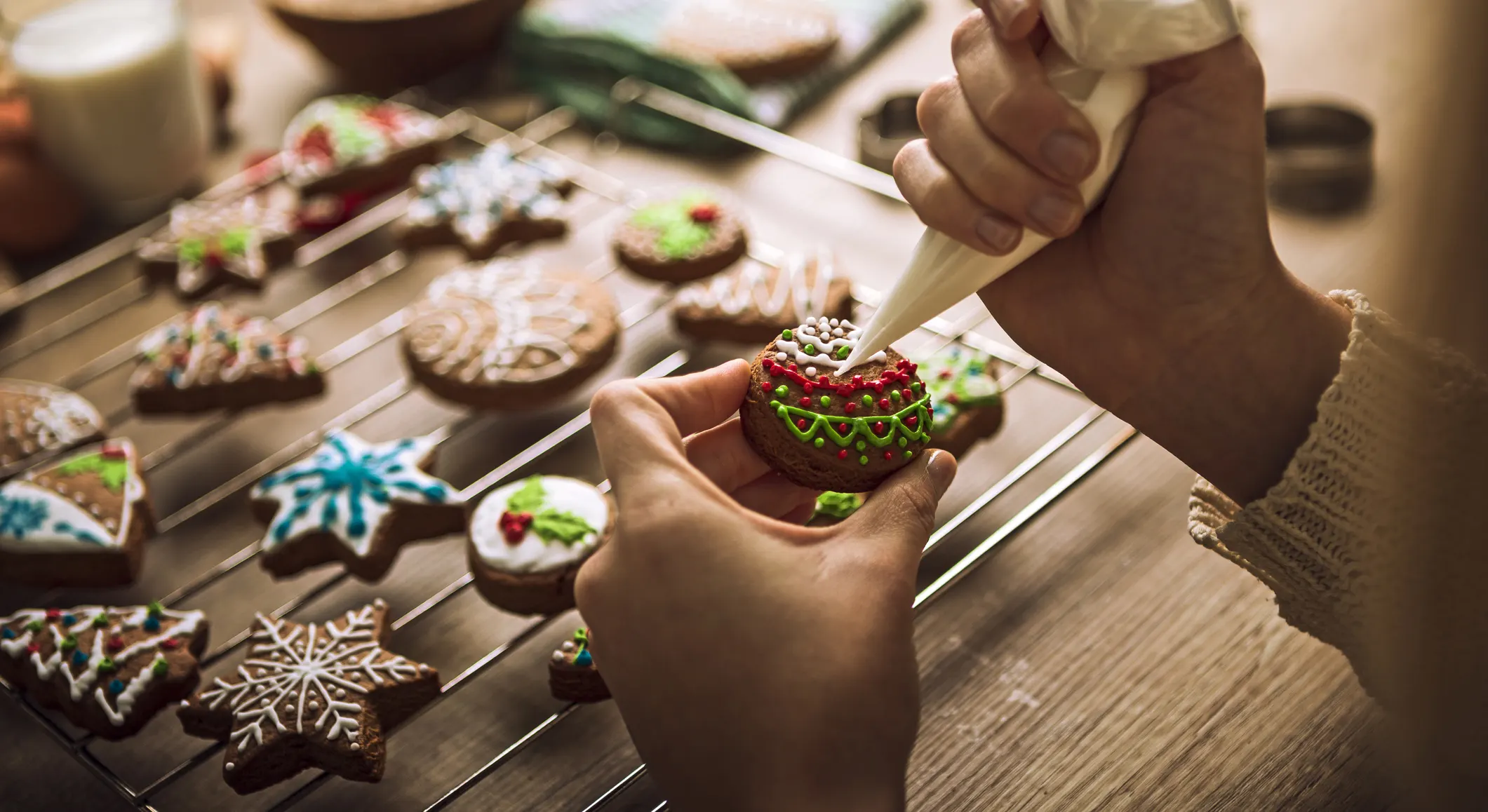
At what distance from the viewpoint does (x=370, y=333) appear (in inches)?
60.6

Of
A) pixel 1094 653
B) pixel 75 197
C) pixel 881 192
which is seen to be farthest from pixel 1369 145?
pixel 75 197

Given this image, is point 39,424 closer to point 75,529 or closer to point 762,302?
point 75,529

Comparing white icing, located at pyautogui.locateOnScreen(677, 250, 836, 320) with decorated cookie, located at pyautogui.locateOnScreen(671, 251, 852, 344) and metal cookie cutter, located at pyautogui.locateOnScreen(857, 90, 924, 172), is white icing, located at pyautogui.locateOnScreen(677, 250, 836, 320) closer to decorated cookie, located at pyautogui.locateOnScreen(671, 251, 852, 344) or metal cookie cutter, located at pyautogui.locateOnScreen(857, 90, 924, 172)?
decorated cookie, located at pyautogui.locateOnScreen(671, 251, 852, 344)

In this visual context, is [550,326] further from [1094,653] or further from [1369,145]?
[1369,145]

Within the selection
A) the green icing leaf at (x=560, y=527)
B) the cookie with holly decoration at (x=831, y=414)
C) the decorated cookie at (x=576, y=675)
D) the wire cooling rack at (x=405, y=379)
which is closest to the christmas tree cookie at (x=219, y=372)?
the wire cooling rack at (x=405, y=379)

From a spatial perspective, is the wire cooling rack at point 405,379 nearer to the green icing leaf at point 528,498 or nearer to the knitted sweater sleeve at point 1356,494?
the green icing leaf at point 528,498

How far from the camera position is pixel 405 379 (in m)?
1.48

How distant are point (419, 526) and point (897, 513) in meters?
0.56

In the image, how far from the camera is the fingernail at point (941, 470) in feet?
3.01

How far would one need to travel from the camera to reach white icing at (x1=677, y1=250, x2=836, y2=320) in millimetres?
1407

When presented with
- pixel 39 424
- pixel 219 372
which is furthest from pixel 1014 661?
pixel 39 424

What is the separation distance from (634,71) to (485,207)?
1.31 feet

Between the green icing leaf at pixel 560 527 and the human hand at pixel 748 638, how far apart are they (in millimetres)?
298

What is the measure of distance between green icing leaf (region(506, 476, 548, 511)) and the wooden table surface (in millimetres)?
107
